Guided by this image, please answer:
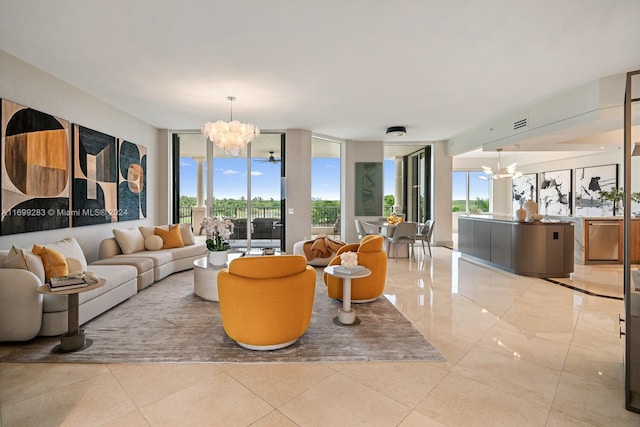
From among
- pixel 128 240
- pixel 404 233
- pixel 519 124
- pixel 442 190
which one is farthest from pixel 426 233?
pixel 128 240

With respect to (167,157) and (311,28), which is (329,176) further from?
(311,28)

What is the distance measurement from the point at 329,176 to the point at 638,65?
6492 mm

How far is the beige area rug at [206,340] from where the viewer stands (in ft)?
8.80

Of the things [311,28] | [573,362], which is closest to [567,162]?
[573,362]

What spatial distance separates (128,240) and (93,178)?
1161 mm

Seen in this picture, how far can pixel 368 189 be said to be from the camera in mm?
9156

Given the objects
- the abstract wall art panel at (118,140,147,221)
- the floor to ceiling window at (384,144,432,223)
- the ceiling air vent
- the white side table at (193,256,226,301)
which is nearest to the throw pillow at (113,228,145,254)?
the abstract wall art panel at (118,140,147,221)

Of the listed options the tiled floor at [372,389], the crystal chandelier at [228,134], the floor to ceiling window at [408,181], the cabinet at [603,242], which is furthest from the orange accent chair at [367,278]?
the floor to ceiling window at [408,181]

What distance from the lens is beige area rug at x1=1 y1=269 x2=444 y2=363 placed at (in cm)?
268

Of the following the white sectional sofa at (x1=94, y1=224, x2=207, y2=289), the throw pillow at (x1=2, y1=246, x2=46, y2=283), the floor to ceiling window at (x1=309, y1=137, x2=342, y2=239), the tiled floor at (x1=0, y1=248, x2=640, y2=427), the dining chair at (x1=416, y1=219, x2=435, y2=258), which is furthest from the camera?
the floor to ceiling window at (x1=309, y1=137, x2=342, y2=239)

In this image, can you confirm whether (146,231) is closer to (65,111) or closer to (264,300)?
(65,111)

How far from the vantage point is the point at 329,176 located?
9.24m

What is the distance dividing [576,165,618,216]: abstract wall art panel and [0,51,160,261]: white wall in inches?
443

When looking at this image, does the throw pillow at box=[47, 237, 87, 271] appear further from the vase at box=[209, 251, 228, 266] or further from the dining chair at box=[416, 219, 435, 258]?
the dining chair at box=[416, 219, 435, 258]
